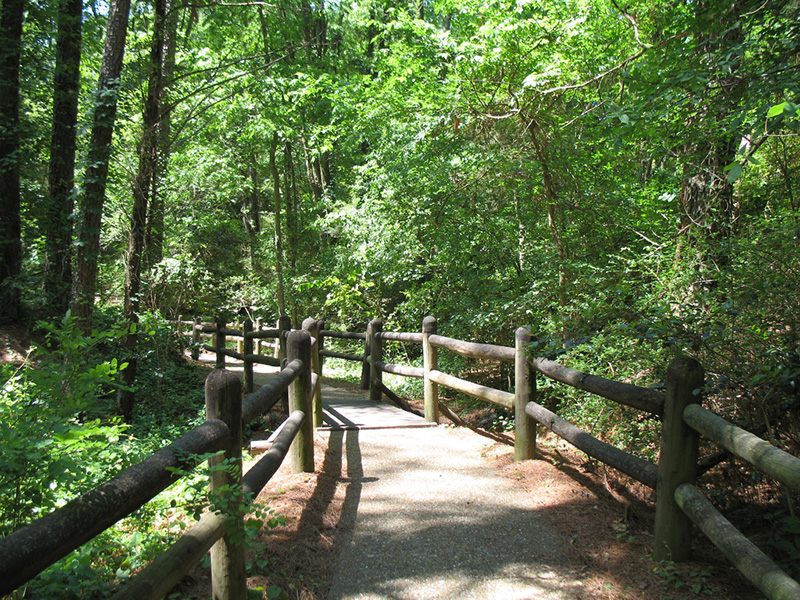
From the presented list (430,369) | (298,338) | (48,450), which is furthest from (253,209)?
(48,450)

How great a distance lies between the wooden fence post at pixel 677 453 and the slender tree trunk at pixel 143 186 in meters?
6.98

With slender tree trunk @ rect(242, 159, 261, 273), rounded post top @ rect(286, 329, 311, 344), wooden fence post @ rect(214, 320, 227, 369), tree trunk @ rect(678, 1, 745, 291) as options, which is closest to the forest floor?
rounded post top @ rect(286, 329, 311, 344)

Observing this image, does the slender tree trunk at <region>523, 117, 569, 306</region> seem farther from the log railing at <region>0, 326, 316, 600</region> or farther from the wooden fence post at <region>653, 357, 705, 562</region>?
the log railing at <region>0, 326, 316, 600</region>

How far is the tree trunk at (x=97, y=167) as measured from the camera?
23.8 ft

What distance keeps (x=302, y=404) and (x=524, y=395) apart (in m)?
1.92

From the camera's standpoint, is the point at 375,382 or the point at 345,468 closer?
the point at 345,468

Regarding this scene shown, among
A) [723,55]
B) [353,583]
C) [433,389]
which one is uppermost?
[723,55]

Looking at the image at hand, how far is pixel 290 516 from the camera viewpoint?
362cm

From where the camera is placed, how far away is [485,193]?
9.33m

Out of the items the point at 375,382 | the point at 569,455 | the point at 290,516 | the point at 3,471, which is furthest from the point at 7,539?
the point at 375,382

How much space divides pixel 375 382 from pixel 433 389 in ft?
6.97

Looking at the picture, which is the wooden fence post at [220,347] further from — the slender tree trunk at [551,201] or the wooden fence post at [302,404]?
the wooden fence post at [302,404]

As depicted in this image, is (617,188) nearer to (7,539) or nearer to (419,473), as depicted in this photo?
(419,473)

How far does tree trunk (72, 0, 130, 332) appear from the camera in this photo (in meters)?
7.26
